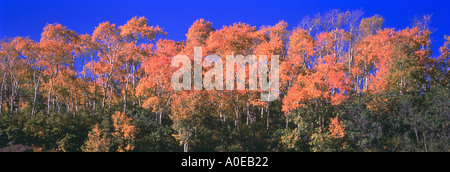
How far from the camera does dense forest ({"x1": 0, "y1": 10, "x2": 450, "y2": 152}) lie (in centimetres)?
2031

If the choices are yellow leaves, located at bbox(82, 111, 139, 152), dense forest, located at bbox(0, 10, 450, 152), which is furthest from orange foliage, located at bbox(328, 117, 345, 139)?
yellow leaves, located at bbox(82, 111, 139, 152)

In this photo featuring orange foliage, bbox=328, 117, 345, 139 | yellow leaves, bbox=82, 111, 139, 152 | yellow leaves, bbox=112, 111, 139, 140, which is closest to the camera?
yellow leaves, bbox=82, 111, 139, 152

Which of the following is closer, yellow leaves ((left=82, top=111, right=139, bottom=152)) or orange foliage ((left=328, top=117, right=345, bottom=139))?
yellow leaves ((left=82, top=111, right=139, bottom=152))

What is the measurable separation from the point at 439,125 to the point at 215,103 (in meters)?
14.6

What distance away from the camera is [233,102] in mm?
23156

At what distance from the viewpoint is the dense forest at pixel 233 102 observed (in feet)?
66.6

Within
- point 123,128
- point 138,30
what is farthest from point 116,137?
point 138,30

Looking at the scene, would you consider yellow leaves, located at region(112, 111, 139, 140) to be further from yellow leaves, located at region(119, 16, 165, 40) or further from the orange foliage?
the orange foliage

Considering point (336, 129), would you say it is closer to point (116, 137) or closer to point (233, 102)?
point (233, 102)

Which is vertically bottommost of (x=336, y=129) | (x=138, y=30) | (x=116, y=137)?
(x=116, y=137)

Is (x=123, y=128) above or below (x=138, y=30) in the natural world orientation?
below

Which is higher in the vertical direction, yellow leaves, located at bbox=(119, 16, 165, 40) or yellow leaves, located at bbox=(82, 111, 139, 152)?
yellow leaves, located at bbox=(119, 16, 165, 40)

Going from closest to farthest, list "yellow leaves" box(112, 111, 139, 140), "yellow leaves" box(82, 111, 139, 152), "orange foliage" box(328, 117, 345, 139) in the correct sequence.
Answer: "yellow leaves" box(82, 111, 139, 152) < "orange foliage" box(328, 117, 345, 139) < "yellow leaves" box(112, 111, 139, 140)
